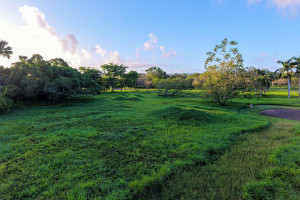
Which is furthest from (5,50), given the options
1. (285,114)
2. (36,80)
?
(285,114)

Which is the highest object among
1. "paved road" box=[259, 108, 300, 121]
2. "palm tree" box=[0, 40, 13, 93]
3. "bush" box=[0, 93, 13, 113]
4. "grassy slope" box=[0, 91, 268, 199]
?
"palm tree" box=[0, 40, 13, 93]

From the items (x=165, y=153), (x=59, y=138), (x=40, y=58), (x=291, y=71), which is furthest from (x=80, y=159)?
(x=291, y=71)

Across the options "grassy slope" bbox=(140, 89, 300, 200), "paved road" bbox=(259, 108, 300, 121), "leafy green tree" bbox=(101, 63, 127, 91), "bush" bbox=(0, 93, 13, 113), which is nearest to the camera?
"grassy slope" bbox=(140, 89, 300, 200)

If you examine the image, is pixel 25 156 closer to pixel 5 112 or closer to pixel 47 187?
pixel 47 187

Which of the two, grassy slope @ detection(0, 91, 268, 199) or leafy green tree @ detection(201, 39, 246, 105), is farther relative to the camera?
leafy green tree @ detection(201, 39, 246, 105)

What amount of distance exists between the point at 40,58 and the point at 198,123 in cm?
1738

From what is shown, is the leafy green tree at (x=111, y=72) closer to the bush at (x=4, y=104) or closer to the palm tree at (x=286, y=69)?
the bush at (x=4, y=104)

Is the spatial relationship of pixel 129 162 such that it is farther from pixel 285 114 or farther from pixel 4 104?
pixel 285 114

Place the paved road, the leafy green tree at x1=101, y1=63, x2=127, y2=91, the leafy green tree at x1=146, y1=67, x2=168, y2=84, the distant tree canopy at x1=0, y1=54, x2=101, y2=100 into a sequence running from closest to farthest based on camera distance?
the paved road
the distant tree canopy at x1=0, y1=54, x2=101, y2=100
the leafy green tree at x1=101, y1=63, x2=127, y2=91
the leafy green tree at x1=146, y1=67, x2=168, y2=84

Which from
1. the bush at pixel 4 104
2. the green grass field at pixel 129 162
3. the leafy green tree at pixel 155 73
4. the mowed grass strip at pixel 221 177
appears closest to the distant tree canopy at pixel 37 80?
the bush at pixel 4 104

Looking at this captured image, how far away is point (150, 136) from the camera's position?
20.1 feet

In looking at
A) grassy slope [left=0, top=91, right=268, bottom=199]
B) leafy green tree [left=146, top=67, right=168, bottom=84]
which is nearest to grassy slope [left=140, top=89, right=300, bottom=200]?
grassy slope [left=0, top=91, right=268, bottom=199]

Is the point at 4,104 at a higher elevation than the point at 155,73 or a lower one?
lower

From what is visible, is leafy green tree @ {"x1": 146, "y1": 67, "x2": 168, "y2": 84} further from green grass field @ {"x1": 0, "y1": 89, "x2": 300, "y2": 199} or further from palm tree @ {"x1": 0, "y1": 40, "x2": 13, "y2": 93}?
green grass field @ {"x1": 0, "y1": 89, "x2": 300, "y2": 199}
